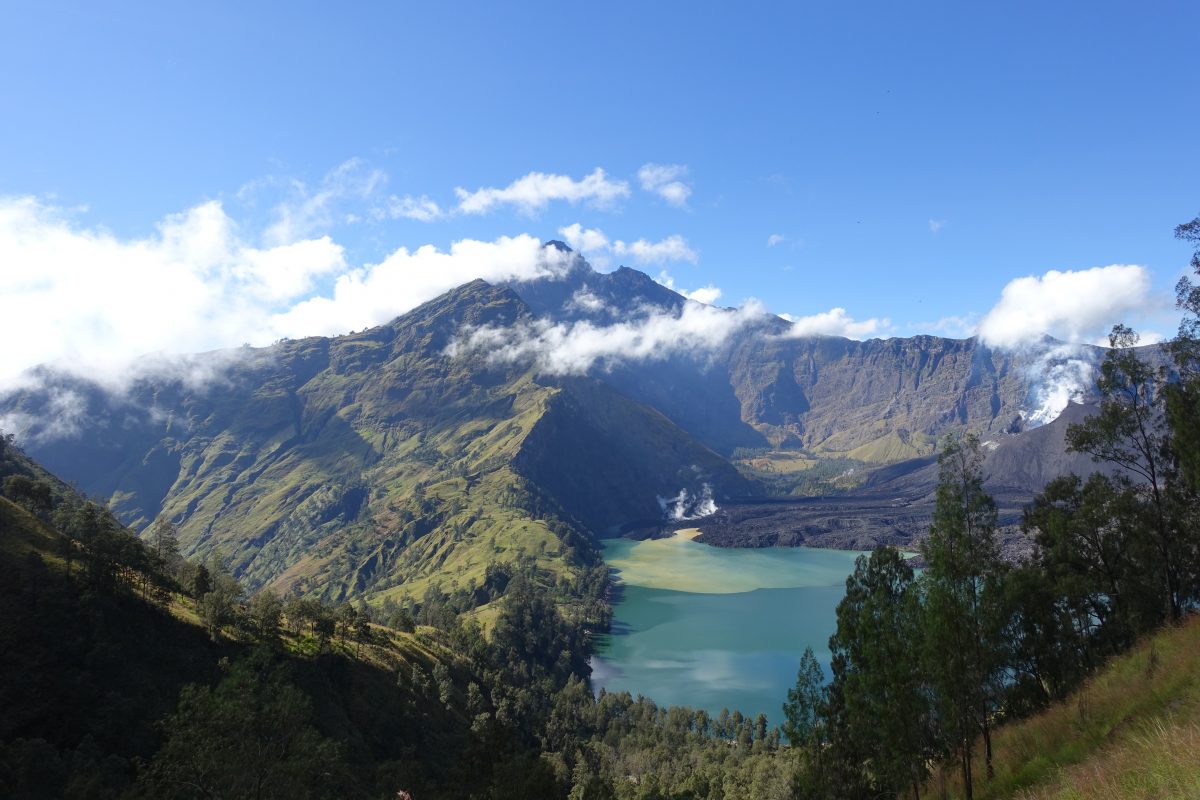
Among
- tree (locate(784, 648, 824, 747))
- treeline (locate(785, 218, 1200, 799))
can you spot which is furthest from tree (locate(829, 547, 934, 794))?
tree (locate(784, 648, 824, 747))

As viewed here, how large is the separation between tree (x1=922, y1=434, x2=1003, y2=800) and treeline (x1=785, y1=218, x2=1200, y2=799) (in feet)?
0.21

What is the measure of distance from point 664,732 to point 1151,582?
355ft

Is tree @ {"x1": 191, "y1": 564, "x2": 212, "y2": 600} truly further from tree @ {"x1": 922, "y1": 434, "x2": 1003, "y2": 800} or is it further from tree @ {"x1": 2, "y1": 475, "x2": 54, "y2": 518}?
tree @ {"x1": 922, "y1": 434, "x2": 1003, "y2": 800}

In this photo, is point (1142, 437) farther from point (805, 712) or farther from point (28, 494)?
point (28, 494)

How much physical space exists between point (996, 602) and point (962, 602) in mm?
1703

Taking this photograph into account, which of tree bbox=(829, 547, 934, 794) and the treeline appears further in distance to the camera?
tree bbox=(829, 547, 934, 794)

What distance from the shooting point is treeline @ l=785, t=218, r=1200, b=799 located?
2984cm

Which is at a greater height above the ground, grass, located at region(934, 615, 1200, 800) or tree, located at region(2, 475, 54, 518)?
tree, located at region(2, 475, 54, 518)

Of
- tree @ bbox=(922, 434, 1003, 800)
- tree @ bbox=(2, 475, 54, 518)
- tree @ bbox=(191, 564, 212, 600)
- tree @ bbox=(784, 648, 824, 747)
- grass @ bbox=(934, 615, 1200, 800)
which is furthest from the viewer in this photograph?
tree @ bbox=(191, 564, 212, 600)

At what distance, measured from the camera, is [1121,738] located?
2331 centimetres

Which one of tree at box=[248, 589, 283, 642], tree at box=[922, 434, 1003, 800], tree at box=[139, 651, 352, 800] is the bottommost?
tree at box=[248, 589, 283, 642]

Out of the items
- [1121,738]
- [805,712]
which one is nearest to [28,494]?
[805,712]

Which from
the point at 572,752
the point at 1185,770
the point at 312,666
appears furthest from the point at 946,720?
the point at 572,752

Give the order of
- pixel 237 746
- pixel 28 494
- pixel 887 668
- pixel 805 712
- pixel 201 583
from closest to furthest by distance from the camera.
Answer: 1. pixel 237 746
2. pixel 887 668
3. pixel 805 712
4. pixel 28 494
5. pixel 201 583
